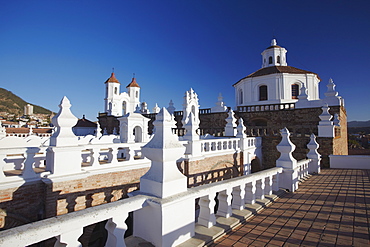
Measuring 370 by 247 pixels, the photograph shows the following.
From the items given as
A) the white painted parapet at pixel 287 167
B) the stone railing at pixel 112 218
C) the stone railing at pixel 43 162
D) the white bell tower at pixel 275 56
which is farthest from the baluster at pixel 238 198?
the white bell tower at pixel 275 56

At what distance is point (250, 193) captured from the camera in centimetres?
442

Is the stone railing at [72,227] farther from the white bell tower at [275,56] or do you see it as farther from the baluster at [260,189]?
the white bell tower at [275,56]

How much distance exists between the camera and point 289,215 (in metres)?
4.01

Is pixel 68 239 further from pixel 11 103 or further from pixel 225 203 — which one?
pixel 11 103

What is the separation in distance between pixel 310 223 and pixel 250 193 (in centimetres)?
117

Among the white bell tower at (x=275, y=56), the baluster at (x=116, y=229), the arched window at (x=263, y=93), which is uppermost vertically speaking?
the white bell tower at (x=275, y=56)

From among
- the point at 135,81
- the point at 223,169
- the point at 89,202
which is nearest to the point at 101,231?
the point at 89,202

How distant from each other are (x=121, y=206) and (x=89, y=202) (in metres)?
4.56

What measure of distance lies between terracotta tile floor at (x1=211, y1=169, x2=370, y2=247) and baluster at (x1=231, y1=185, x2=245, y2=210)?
0.33m

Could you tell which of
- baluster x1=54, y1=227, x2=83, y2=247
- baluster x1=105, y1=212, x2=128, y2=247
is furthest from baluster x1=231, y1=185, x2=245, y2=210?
baluster x1=54, y1=227, x2=83, y2=247

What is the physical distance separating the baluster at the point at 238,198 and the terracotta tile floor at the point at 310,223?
33cm

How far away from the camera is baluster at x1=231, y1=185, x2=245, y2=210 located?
398 cm

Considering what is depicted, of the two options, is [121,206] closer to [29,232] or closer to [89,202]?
[29,232]

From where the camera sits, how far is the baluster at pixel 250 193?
437 centimetres
